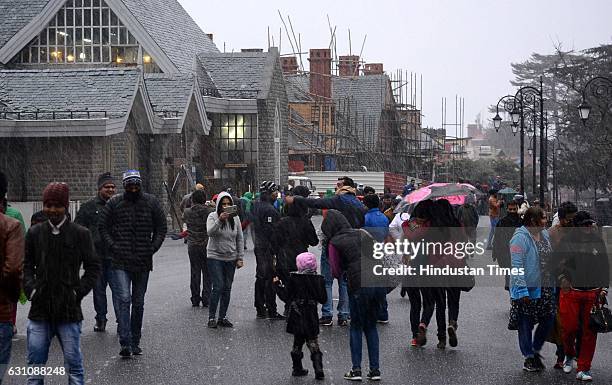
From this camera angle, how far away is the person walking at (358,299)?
10062 millimetres

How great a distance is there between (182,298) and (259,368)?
630 cm

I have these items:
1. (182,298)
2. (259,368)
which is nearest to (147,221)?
(259,368)

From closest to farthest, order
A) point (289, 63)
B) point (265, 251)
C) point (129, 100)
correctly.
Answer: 1. point (265, 251)
2. point (129, 100)
3. point (289, 63)

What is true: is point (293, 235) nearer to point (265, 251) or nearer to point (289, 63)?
point (265, 251)

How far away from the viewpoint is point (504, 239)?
14539 mm

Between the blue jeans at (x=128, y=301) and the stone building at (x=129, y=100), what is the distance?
22.4 m

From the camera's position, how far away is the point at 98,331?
12898 mm

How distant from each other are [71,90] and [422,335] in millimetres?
24942

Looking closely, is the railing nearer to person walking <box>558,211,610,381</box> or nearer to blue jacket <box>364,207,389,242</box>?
blue jacket <box>364,207,389,242</box>

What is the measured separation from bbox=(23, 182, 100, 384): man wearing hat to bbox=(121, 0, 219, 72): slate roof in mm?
39306

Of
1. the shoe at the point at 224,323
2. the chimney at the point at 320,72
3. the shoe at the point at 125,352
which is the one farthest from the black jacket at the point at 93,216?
the chimney at the point at 320,72

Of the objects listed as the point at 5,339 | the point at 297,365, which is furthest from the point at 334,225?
the point at 5,339

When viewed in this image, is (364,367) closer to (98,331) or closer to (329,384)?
(329,384)

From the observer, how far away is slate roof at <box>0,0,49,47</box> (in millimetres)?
46469
